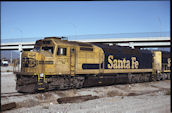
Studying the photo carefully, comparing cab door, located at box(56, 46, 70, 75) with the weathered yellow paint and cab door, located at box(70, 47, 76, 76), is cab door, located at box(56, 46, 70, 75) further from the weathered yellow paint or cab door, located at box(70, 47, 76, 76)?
the weathered yellow paint

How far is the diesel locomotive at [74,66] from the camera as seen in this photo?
12570 mm

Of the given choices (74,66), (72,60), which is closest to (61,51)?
(72,60)

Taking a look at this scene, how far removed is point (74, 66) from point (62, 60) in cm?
113

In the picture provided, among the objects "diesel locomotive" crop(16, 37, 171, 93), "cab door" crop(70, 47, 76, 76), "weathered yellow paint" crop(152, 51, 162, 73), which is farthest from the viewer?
"weathered yellow paint" crop(152, 51, 162, 73)

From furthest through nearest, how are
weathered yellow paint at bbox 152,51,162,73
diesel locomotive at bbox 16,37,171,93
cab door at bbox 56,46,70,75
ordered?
1. weathered yellow paint at bbox 152,51,162,73
2. cab door at bbox 56,46,70,75
3. diesel locomotive at bbox 16,37,171,93

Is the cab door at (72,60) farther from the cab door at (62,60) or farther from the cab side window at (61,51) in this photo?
the cab side window at (61,51)

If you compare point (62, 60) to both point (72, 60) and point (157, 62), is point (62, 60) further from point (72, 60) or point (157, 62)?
point (157, 62)

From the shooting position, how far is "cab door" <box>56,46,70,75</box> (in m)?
13.3

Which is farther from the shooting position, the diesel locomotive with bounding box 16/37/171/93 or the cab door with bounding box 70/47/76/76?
the cab door with bounding box 70/47/76/76

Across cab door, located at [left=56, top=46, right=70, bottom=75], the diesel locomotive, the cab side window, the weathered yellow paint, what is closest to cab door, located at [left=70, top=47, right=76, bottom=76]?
the diesel locomotive

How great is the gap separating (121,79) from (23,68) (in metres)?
9.13

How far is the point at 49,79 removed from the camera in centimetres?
1277

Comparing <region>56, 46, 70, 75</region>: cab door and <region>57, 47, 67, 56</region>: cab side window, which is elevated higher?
<region>57, 47, 67, 56</region>: cab side window

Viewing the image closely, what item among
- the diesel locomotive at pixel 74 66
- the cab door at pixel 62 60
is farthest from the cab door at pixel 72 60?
the cab door at pixel 62 60
